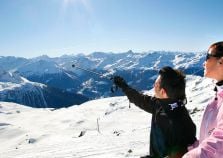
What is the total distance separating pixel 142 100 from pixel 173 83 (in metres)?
0.92

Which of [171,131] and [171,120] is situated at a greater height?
[171,120]

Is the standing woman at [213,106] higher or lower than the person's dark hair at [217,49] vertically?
lower

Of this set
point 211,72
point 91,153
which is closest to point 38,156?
point 91,153

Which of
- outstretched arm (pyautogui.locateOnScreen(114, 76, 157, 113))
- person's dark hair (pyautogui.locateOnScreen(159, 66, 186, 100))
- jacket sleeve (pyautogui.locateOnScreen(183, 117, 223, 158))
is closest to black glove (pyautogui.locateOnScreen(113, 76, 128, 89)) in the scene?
outstretched arm (pyautogui.locateOnScreen(114, 76, 157, 113))

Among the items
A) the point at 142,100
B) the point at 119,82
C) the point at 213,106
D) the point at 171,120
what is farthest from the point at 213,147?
the point at 119,82

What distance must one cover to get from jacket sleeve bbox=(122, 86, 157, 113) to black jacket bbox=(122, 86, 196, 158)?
1.02ft

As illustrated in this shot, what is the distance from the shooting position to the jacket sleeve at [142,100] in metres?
5.83

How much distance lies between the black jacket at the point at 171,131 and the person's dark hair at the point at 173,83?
0.11 m

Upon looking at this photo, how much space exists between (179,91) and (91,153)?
9.65 meters

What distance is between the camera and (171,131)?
5305mm

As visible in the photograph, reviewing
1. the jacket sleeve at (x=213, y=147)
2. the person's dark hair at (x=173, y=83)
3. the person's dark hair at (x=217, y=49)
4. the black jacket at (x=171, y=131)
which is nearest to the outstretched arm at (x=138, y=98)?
the black jacket at (x=171, y=131)

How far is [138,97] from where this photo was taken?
6.20 meters

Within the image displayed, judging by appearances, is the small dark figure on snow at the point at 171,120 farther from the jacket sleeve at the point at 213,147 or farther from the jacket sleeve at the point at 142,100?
the jacket sleeve at the point at 213,147

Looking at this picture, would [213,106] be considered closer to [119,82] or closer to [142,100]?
[142,100]
